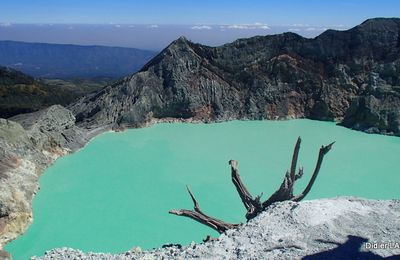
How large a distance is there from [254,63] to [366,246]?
23.8 m

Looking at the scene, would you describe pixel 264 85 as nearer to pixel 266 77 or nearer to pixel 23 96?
pixel 266 77

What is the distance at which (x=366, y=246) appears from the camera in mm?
9805

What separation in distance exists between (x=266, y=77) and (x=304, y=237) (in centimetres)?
2290

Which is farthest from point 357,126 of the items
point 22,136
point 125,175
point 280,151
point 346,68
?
point 22,136

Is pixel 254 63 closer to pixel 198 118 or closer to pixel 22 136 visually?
pixel 198 118

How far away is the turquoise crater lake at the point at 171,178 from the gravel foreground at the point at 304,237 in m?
2.93

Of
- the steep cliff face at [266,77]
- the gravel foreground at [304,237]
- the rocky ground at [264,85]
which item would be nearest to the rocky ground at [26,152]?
the rocky ground at [264,85]

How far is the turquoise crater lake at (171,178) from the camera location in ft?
46.1

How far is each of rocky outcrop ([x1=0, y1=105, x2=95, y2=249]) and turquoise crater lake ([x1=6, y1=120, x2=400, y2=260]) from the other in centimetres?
48

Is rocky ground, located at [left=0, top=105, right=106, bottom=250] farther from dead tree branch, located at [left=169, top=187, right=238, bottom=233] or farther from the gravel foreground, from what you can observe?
dead tree branch, located at [left=169, top=187, right=238, bottom=233]

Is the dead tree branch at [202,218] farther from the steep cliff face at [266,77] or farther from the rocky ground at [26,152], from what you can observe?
the steep cliff face at [266,77]

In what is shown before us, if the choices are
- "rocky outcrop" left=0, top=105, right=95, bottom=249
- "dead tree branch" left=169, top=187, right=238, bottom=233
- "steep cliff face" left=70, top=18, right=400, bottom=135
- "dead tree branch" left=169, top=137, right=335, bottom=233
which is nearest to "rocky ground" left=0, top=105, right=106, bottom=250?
"rocky outcrop" left=0, top=105, right=95, bottom=249

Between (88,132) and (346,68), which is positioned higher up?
(346,68)

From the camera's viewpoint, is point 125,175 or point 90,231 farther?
point 125,175
